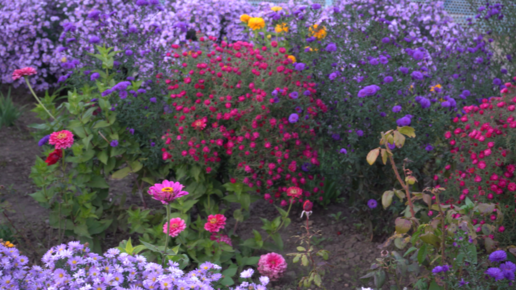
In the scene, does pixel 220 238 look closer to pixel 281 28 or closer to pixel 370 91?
pixel 370 91

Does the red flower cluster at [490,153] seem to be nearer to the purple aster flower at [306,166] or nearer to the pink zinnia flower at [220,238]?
the purple aster flower at [306,166]

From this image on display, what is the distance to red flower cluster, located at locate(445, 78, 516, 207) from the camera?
8.06 feet

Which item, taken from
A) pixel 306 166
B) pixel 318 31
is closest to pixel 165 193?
pixel 306 166

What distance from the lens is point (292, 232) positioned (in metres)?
3.36

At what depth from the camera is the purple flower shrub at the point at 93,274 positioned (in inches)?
68.2

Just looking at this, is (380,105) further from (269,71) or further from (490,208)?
(490,208)

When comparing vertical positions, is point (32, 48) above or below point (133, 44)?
below

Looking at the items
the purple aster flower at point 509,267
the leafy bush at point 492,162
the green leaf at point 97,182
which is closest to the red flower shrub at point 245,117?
the green leaf at point 97,182

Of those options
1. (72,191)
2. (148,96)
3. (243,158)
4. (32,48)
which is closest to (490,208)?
(243,158)

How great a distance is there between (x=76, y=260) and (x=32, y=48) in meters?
4.94

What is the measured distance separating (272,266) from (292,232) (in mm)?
647

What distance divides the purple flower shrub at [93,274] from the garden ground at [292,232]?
36.1 inches

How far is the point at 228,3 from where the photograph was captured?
16.9 ft

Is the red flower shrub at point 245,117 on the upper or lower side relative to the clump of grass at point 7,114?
upper
